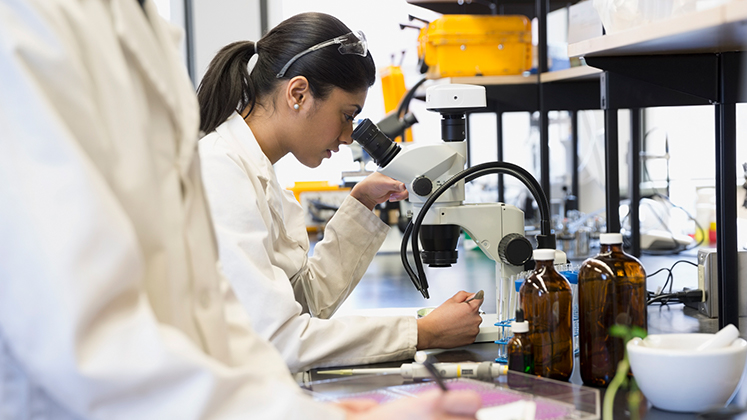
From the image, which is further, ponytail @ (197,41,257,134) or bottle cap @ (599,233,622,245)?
ponytail @ (197,41,257,134)

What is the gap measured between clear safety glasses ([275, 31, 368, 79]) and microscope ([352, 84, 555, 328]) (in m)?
0.19

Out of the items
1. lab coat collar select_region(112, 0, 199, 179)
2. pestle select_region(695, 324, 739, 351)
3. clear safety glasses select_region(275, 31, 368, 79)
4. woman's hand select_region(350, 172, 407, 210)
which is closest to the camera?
lab coat collar select_region(112, 0, 199, 179)

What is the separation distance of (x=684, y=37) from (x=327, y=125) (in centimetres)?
72

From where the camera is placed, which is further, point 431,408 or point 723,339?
point 723,339

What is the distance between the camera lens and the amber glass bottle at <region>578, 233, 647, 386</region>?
3.35 feet

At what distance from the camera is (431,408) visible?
1.85 ft

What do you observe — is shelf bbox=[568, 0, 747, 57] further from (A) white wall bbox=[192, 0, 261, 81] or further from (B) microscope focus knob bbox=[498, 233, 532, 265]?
(A) white wall bbox=[192, 0, 261, 81]

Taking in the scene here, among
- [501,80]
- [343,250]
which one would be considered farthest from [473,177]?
[501,80]

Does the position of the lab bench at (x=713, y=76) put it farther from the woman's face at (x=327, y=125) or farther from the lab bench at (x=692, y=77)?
the woman's face at (x=327, y=125)

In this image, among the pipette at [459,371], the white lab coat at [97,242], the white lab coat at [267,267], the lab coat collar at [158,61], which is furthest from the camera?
the white lab coat at [267,267]

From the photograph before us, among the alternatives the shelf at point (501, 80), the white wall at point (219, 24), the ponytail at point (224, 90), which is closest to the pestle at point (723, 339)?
the ponytail at point (224, 90)

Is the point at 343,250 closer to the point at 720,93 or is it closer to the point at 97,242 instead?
the point at 720,93

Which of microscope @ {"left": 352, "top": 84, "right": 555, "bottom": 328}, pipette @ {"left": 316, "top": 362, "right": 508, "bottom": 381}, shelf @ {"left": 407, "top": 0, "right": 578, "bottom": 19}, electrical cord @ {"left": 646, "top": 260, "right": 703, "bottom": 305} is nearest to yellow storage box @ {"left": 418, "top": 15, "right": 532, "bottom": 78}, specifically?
shelf @ {"left": 407, "top": 0, "right": 578, "bottom": 19}

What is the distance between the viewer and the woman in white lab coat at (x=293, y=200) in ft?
3.84
